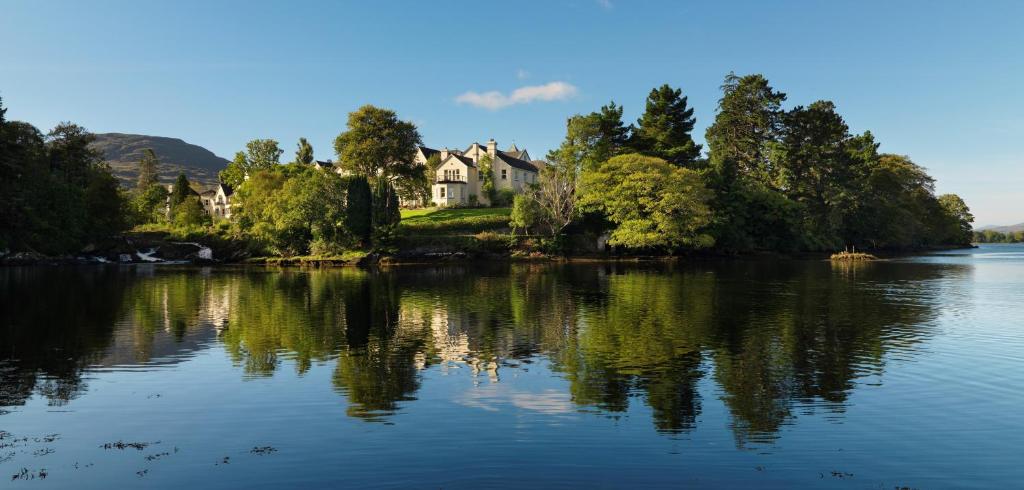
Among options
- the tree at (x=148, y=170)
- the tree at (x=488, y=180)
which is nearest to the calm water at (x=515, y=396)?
the tree at (x=488, y=180)

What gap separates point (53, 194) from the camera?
82.4m

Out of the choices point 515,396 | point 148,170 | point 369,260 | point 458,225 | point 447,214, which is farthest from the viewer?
point 148,170

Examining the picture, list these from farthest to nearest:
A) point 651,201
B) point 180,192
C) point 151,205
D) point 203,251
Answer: point 151,205 < point 180,192 < point 203,251 < point 651,201

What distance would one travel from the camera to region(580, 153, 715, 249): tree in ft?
272

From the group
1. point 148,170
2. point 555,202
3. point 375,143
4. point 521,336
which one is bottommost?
point 521,336

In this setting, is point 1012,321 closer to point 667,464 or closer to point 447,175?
point 667,464

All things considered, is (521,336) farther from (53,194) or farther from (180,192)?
(180,192)

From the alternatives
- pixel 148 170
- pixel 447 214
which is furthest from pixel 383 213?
pixel 148 170

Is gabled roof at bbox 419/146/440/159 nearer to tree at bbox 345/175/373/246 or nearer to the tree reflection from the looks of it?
tree at bbox 345/175/373/246

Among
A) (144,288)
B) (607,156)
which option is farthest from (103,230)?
(607,156)

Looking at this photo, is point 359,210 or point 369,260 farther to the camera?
point 359,210

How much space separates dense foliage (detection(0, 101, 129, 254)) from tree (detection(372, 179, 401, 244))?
4156cm

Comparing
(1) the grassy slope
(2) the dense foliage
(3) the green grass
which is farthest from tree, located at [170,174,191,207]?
(1) the grassy slope

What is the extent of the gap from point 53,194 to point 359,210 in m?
43.0
